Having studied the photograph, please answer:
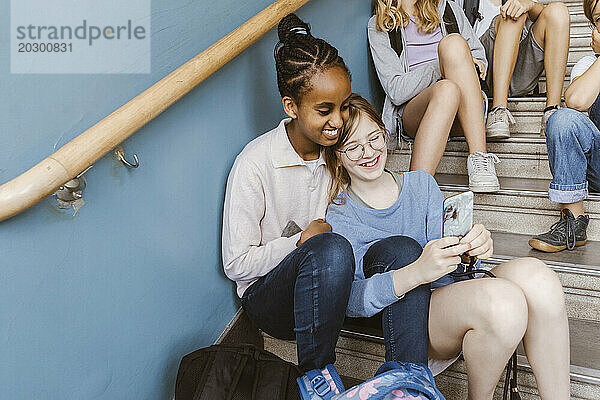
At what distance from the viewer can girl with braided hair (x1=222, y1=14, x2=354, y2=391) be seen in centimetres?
125

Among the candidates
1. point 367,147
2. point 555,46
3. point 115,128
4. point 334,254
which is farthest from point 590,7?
point 115,128

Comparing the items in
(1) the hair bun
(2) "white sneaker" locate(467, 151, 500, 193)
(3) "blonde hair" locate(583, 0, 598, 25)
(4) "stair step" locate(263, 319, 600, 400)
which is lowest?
(4) "stair step" locate(263, 319, 600, 400)

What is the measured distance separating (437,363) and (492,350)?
191mm

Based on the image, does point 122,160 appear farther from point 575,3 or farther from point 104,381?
point 575,3

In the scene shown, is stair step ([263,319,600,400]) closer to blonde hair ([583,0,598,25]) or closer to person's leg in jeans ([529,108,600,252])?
person's leg in jeans ([529,108,600,252])

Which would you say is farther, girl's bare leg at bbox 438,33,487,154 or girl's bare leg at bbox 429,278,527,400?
girl's bare leg at bbox 438,33,487,154

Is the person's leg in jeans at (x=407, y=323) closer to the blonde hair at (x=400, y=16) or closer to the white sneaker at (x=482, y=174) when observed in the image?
the white sneaker at (x=482, y=174)

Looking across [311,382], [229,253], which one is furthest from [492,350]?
[229,253]

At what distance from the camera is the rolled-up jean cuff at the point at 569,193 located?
5.36ft

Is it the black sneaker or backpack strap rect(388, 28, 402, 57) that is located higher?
backpack strap rect(388, 28, 402, 57)

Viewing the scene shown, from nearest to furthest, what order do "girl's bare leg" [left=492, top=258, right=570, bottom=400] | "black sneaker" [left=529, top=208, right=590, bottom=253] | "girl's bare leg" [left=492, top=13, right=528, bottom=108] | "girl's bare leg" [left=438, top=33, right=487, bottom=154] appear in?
"girl's bare leg" [left=492, top=258, right=570, bottom=400] < "black sneaker" [left=529, top=208, right=590, bottom=253] < "girl's bare leg" [left=438, top=33, right=487, bottom=154] < "girl's bare leg" [left=492, top=13, right=528, bottom=108]

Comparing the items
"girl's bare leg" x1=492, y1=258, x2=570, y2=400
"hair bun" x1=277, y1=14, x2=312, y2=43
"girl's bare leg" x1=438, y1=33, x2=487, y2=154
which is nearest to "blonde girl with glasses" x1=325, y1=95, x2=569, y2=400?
"girl's bare leg" x1=492, y1=258, x2=570, y2=400

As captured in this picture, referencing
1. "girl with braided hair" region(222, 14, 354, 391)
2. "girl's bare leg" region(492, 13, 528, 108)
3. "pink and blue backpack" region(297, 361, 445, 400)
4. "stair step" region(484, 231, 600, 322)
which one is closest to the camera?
"pink and blue backpack" region(297, 361, 445, 400)

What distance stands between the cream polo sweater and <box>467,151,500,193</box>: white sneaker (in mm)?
592
